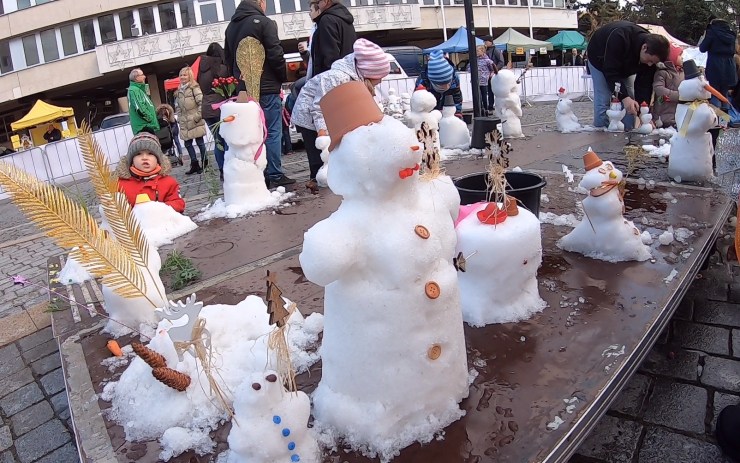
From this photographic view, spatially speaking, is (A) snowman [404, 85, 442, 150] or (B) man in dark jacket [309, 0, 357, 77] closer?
(B) man in dark jacket [309, 0, 357, 77]

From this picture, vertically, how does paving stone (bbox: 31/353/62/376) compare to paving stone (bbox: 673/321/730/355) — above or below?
above

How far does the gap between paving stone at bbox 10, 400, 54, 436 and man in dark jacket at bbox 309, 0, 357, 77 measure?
157 inches

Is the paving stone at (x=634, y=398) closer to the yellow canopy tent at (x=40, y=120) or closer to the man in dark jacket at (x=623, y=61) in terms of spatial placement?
the man in dark jacket at (x=623, y=61)

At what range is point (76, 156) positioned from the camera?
11.9 metres

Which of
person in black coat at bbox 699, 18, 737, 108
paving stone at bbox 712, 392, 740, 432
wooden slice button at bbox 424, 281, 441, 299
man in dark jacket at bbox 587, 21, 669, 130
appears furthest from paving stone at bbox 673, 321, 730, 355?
man in dark jacket at bbox 587, 21, 669, 130

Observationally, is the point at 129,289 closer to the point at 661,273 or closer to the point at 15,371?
the point at 15,371

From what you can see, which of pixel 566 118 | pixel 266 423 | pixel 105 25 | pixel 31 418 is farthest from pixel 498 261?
pixel 105 25

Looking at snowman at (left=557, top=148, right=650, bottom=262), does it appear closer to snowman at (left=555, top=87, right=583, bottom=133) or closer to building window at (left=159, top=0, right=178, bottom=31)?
snowman at (left=555, top=87, right=583, bottom=133)

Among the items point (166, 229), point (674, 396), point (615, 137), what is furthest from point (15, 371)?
point (615, 137)

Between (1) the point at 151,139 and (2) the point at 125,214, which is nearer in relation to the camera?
(2) the point at 125,214

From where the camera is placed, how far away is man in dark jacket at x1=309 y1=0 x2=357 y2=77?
556 cm

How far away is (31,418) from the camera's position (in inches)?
111

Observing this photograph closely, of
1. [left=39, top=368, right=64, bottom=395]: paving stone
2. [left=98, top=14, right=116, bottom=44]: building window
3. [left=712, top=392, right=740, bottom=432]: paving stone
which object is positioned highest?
[left=98, top=14, right=116, bottom=44]: building window

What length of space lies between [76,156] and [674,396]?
12.4 meters
